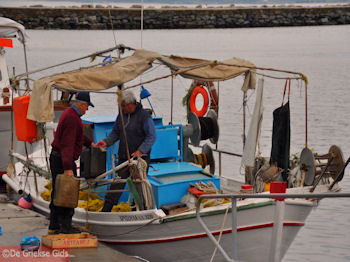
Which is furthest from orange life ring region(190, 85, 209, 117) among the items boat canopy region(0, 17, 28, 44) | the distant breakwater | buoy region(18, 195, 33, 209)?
the distant breakwater

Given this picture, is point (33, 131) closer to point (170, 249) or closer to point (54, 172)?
point (54, 172)

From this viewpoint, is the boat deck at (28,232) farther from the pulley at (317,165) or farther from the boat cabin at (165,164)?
the pulley at (317,165)

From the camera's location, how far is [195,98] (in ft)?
36.7

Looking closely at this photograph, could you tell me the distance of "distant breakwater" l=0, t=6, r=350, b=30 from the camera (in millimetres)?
77250

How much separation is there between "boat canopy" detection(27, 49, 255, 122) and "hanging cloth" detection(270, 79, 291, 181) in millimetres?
630

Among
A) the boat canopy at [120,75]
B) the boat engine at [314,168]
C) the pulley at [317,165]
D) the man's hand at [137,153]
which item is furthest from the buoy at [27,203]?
the pulley at [317,165]

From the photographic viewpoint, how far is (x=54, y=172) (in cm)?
803

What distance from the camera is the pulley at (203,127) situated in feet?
34.0

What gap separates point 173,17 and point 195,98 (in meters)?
73.6

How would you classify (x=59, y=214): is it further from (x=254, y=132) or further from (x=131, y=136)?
(x=254, y=132)

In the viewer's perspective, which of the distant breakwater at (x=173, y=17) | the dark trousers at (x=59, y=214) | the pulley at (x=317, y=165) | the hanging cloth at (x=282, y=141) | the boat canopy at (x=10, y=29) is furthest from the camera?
the distant breakwater at (x=173, y=17)

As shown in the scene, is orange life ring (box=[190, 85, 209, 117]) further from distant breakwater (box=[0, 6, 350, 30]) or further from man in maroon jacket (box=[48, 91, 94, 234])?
distant breakwater (box=[0, 6, 350, 30])

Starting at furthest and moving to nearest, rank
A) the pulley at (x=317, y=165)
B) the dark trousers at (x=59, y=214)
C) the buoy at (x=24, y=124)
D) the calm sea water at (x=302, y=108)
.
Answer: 1. the calm sea water at (x=302, y=108)
2. the buoy at (x=24, y=124)
3. the pulley at (x=317, y=165)
4. the dark trousers at (x=59, y=214)

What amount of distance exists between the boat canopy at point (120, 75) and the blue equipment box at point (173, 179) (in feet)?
4.49
